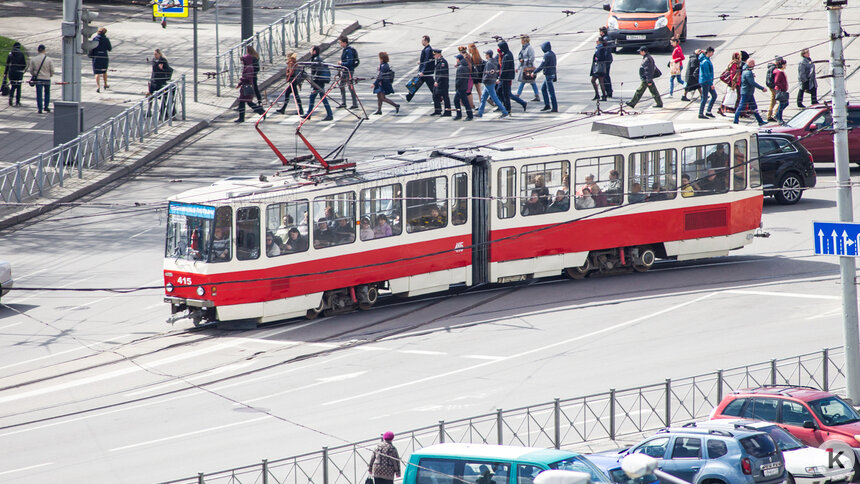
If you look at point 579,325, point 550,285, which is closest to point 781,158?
point 550,285

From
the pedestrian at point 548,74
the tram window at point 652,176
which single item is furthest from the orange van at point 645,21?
the tram window at point 652,176

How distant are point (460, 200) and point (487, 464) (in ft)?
39.8

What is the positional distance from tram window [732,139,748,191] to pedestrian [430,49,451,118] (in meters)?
11.8

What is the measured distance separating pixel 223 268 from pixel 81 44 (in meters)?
13.2

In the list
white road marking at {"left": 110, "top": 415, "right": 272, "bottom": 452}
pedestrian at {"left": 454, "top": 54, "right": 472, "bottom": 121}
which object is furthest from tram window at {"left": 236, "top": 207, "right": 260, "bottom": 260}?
pedestrian at {"left": 454, "top": 54, "right": 472, "bottom": 121}

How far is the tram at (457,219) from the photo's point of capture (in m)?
23.3

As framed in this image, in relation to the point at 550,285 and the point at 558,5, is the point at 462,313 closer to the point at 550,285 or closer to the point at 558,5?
the point at 550,285

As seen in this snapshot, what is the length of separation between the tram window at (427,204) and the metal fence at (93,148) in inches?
426

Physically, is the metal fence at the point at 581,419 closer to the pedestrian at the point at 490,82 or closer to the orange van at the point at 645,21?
the pedestrian at the point at 490,82

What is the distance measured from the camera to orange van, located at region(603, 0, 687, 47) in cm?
4044

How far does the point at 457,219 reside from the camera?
25.4 meters

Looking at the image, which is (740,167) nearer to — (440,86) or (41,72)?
(440,86)

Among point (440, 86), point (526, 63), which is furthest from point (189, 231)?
point (526, 63)

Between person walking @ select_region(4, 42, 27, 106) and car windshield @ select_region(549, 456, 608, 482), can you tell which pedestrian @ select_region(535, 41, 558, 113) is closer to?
person walking @ select_region(4, 42, 27, 106)
